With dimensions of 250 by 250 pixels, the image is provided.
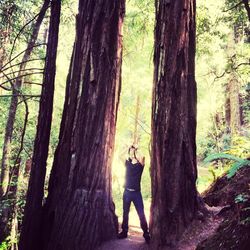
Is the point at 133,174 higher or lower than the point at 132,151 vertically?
lower

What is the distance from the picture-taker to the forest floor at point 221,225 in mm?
4069

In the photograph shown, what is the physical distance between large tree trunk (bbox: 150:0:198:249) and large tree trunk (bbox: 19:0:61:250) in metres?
2.03

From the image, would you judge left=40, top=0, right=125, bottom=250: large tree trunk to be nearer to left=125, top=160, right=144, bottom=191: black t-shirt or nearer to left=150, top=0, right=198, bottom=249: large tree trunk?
left=125, top=160, right=144, bottom=191: black t-shirt

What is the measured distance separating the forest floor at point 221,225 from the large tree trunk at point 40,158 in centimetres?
141

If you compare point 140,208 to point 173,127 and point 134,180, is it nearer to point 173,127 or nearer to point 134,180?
point 134,180

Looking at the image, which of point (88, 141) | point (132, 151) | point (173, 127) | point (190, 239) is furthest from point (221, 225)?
point (88, 141)

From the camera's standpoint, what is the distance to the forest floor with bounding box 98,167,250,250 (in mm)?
4069

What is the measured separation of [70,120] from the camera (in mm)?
8359

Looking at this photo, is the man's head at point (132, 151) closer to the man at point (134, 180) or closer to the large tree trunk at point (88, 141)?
the man at point (134, 180)

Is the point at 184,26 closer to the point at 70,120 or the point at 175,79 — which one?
the point at 175,79

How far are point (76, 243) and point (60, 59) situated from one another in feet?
41.3

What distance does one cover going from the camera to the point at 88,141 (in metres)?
8.26

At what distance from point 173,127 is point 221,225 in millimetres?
2813

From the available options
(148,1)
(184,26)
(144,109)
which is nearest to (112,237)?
(184,26)
